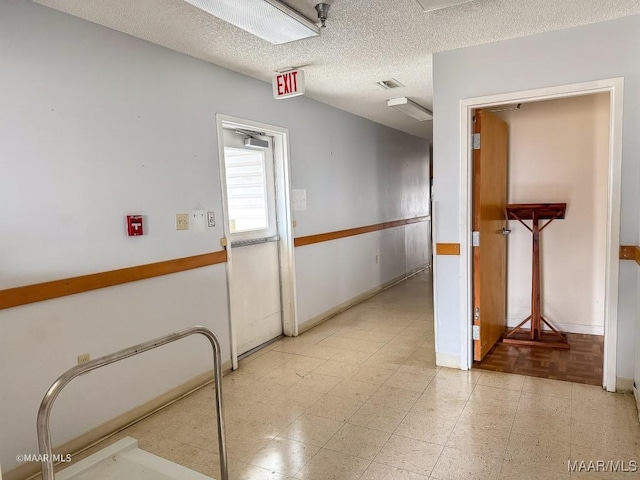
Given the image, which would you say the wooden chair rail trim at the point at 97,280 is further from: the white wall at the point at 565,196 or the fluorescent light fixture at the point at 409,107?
the white wall at the point at 565,196

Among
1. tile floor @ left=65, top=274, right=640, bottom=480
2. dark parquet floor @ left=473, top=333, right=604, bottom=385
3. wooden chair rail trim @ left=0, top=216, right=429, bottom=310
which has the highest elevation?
wooden chair rail trim @ left=0, top=216, right=429, bottom=310

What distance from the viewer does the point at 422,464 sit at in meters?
2.30

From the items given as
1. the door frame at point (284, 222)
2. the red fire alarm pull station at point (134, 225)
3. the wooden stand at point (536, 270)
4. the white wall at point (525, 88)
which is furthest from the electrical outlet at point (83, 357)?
the wooden stand at point (536, 270)

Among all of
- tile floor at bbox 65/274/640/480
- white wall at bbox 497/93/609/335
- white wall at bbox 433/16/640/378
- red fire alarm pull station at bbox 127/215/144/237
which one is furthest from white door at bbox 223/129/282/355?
white wall at bbox 497/93/609/335

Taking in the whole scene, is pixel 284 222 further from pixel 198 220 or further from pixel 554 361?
pixel 554 361

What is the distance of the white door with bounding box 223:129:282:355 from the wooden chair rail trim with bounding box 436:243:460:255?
5.67 feet

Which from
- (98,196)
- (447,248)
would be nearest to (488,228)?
(447,248)

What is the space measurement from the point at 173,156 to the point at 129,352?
184 centimetres

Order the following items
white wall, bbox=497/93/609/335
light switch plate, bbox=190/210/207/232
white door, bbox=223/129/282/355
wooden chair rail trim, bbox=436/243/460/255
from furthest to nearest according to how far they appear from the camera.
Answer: white wall, bbox=497/93/609/335
white door, bbox=223/129/282/355
wooden chair rail trim, bbox=436/243/460/255
light switch plate, bbox=190/210/207/232

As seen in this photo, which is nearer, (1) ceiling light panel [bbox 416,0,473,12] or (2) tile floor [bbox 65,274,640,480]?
(2) tile floor [bbox 65,274,640,480]

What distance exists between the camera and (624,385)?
2980 mm

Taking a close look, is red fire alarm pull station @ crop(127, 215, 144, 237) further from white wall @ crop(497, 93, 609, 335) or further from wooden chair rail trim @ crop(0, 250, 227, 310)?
white wall @ crop(497, 93, 609, 335)

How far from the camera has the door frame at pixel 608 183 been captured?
289 cm

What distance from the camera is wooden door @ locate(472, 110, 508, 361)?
3477 millimetres
